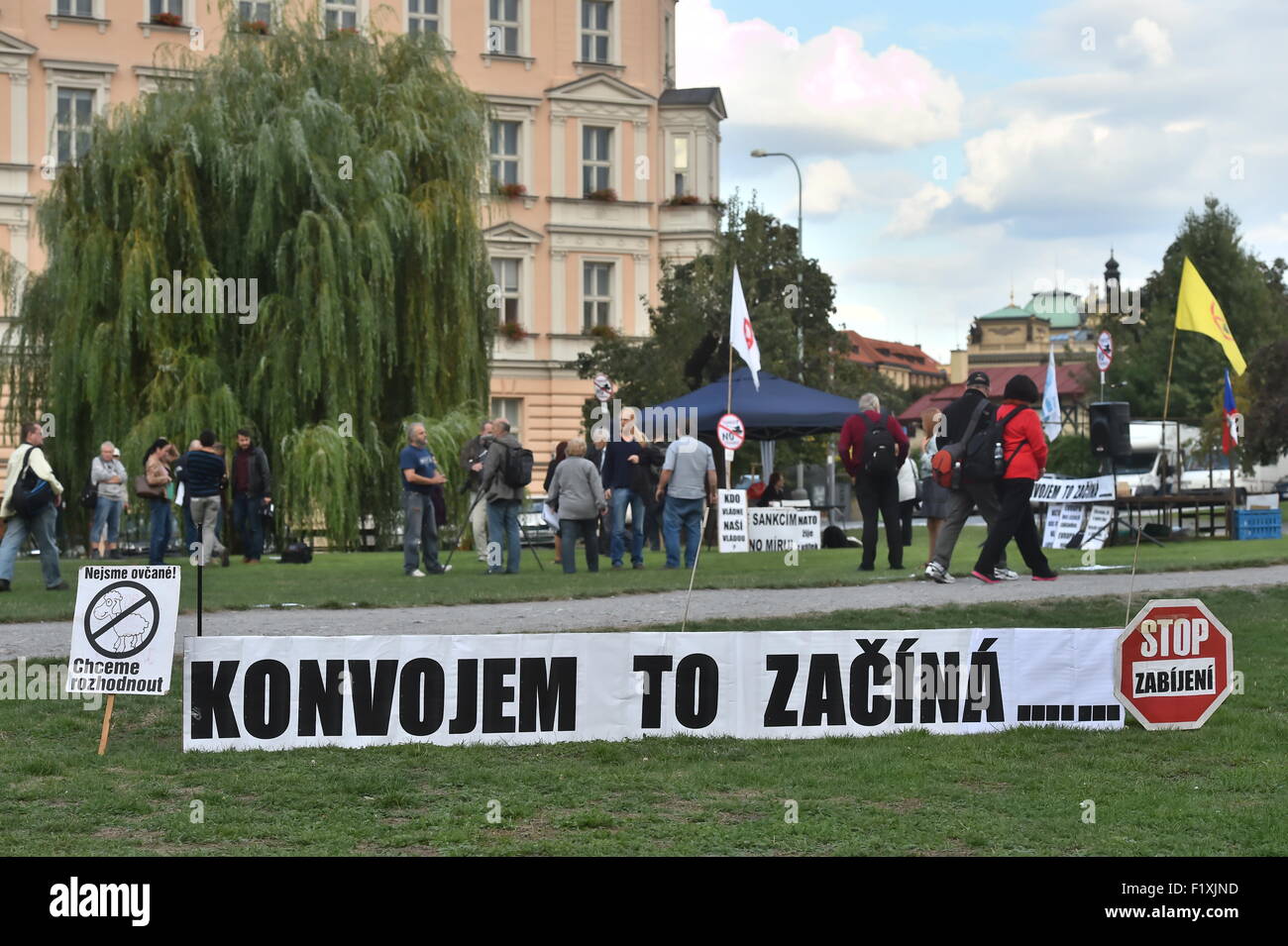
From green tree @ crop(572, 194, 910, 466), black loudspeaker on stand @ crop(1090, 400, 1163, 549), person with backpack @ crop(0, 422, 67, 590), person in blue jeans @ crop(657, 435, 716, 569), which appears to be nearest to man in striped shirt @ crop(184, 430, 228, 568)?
person with backpack @ crop(0, 422, 67, 590)

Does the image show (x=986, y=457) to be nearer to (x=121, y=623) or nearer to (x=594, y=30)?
(x=121, y=623)

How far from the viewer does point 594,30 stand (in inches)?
2272

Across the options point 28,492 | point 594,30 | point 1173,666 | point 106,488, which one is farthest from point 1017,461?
point 594,30

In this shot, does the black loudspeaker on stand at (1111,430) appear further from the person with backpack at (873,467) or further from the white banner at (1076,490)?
the person with backpack at (873,467)

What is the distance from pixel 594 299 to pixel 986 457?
39.5m

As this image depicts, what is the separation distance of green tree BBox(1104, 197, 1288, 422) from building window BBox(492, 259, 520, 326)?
2529cm

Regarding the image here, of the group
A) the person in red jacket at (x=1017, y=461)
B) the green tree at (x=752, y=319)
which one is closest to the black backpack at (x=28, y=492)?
the person in red jacket at (x=1017, y=461)

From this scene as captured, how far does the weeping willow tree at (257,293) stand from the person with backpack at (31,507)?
8.25 meters

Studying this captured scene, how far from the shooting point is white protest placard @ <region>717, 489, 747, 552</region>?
94.4ft

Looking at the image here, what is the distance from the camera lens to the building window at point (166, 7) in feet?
174

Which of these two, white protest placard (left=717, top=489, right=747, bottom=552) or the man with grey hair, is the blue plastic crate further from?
the man with grey hair
